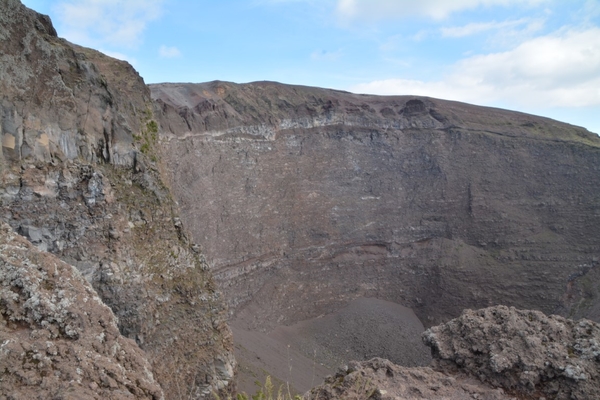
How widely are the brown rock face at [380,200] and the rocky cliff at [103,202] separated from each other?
11.4 metres

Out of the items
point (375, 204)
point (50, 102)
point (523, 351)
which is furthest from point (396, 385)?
point (375, 204)

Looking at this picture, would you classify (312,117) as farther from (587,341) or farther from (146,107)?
(587,341)

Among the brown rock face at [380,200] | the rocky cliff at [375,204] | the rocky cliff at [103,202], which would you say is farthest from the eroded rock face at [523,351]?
the brown rock face at [380,200]

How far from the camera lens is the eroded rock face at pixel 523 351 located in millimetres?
6496

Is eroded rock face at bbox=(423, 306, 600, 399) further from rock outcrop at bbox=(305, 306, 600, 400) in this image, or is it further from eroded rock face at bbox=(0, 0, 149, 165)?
eroded rock face at bbox=(0, 0, 149, 165)

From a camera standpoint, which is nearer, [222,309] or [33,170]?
[33,170]

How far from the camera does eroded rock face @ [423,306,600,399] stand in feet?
21.3

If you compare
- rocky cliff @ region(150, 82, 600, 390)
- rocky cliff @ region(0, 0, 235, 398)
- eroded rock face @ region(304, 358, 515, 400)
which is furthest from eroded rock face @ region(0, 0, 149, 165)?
rocky cliff @ region(150, 82, 600, 390)

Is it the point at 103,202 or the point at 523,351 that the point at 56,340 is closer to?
the point at 103,202

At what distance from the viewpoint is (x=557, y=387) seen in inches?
255

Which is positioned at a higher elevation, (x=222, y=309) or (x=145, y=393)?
(x=145, y=393)

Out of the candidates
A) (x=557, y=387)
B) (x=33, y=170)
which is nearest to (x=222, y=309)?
(x=33, y=170)

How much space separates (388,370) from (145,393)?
369 centimetres

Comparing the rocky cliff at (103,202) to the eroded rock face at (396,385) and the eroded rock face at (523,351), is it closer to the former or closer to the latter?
the eroded rock face at (396,385)
